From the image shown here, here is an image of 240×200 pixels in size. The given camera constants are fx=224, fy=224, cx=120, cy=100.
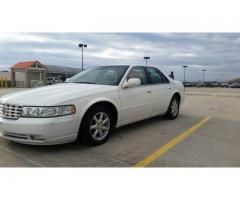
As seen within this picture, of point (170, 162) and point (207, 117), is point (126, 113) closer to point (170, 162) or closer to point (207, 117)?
point (170, 162)

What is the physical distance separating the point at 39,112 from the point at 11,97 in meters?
0.76

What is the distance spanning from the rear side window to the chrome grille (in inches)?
116

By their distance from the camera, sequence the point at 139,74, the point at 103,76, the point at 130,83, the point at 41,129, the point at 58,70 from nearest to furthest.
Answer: the point at 41,129 < the point at 130,83 < the point at 103,76 < the point at 139,74 < the point at 58,70

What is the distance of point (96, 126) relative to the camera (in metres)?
3.72

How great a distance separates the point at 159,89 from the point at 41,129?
301 centimetres

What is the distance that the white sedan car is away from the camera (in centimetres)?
320

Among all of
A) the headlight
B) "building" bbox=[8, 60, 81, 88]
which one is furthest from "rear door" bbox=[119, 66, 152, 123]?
"building" bbox=[8, 60, 81, 88]

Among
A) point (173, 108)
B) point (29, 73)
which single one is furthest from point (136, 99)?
point (29, 73)

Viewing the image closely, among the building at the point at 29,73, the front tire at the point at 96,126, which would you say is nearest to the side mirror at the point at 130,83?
the front tire at the point at 96,126

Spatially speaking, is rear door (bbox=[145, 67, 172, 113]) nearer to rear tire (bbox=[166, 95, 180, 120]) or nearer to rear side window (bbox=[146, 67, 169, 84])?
rear side window (bbox=[146, 67, 169, 84])

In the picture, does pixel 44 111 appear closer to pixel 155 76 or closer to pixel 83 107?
pixel 83 107

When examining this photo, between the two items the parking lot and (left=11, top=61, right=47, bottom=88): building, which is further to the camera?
(left=11, top=61, right=47, bottom=88): building

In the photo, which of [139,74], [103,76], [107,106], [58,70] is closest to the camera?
[107,106]

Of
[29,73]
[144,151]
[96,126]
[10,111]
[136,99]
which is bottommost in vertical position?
[144,151]
